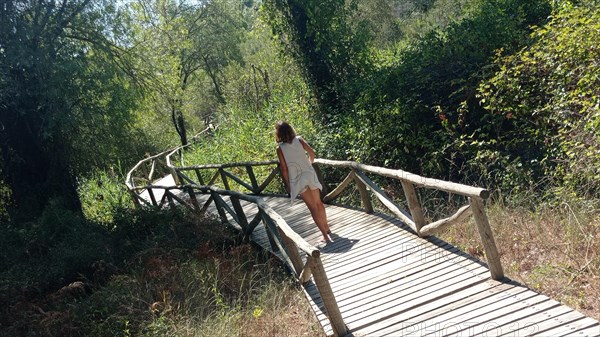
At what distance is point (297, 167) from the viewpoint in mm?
7215

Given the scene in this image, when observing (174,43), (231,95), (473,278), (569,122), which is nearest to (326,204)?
(569,122)

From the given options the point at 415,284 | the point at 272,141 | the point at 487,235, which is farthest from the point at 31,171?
the point at 487,235

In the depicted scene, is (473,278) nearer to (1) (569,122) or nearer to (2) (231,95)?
(1) (569,122)

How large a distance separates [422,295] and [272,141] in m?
10.7

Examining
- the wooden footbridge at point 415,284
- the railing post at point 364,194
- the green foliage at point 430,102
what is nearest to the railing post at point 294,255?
the wooden footbridge at point 415,284

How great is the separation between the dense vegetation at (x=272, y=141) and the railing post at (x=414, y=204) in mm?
788

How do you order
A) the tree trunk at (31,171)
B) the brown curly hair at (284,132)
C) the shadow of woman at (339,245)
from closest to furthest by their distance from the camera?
1. the shadow of woman at (339,245)
2. the brown curly hair at (284,132)
3. the tree trunk at (31,171)

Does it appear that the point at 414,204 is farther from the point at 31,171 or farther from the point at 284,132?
the point at 31,171

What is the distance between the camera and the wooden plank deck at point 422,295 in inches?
163

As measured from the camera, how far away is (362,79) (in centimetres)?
1286

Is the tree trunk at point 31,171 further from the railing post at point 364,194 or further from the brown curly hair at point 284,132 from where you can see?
the railing post at point 364,194

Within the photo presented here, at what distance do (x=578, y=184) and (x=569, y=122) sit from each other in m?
0.87

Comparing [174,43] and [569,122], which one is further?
[174,43]

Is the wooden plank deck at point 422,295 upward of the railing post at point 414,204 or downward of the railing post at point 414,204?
downward
